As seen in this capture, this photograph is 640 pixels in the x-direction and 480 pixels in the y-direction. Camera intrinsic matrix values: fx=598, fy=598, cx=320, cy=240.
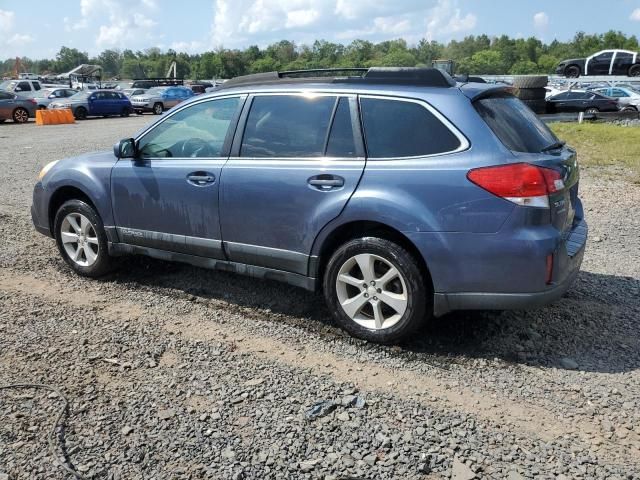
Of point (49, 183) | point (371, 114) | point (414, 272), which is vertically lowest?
point (414, 272)

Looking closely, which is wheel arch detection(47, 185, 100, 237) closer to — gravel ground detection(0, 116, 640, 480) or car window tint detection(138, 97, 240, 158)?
gravel ground detection(0, 116, 640, 480)

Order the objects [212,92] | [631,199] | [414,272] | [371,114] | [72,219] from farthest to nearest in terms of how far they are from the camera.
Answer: [631,199] < [72,219] < [212,92] < [371,114] < [414,272]

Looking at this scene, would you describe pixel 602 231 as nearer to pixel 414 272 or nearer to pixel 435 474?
pixel 414 272

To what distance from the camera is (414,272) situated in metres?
3.86

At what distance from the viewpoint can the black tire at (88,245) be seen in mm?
5398

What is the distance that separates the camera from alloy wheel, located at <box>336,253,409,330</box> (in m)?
3.98

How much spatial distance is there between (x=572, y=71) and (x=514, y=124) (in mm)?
42319

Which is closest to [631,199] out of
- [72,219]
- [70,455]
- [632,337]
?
[632,337]

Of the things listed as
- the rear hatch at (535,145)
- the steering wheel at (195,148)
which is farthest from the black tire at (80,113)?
the rear hatch at (535,145)

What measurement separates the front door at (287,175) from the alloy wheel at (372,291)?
0.34 meters

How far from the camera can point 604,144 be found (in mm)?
13953

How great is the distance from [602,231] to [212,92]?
191 inches

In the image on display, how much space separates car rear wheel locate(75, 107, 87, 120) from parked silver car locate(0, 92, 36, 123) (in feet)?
8.95

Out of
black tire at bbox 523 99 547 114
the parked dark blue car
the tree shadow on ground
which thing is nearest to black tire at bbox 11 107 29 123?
the parked dark blue car
